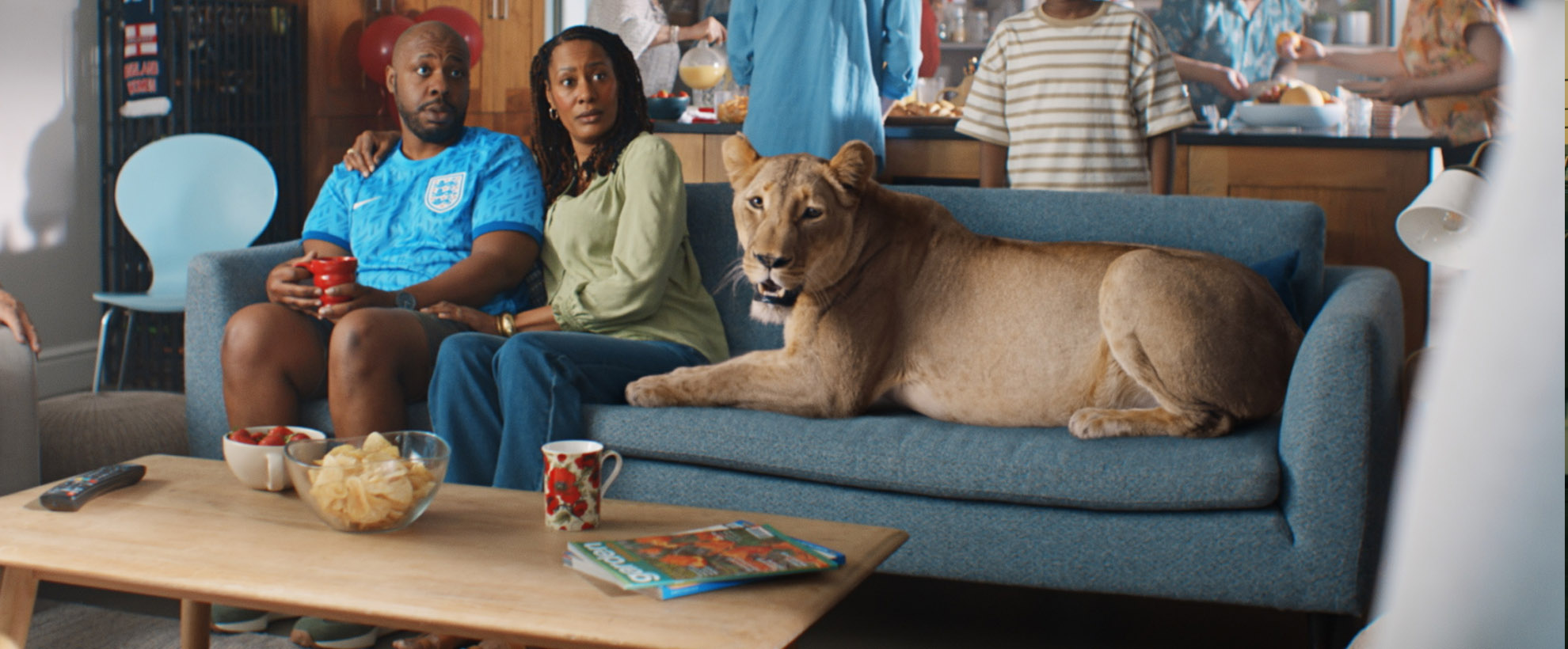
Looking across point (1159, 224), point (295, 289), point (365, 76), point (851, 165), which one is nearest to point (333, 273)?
point (295, 289)

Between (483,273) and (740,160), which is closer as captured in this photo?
(740,160)

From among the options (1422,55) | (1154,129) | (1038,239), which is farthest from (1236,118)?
(1038,239)

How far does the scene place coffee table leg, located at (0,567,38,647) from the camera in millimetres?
1564

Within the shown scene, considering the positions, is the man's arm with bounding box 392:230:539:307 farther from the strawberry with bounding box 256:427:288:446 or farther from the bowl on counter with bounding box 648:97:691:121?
the bowl on counter with bounding box 648:97:691:121

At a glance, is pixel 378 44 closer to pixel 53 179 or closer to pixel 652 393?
pixel 53 179

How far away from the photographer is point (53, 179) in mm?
4180

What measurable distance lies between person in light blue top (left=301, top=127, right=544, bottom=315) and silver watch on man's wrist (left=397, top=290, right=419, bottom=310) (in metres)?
0.08

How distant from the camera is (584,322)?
2506 mm

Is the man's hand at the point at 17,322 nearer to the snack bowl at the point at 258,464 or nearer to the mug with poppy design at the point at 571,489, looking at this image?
the snack bowl at the point at 258,464

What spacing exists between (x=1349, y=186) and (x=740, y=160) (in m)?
1.99

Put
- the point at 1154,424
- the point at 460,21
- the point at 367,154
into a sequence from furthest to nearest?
the point at 460,21, the point at 367,154, the point at 1154,424

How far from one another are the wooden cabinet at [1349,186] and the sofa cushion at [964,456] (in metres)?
1.54

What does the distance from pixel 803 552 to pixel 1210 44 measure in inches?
179

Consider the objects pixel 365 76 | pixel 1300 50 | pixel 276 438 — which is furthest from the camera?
pixel 365 76
